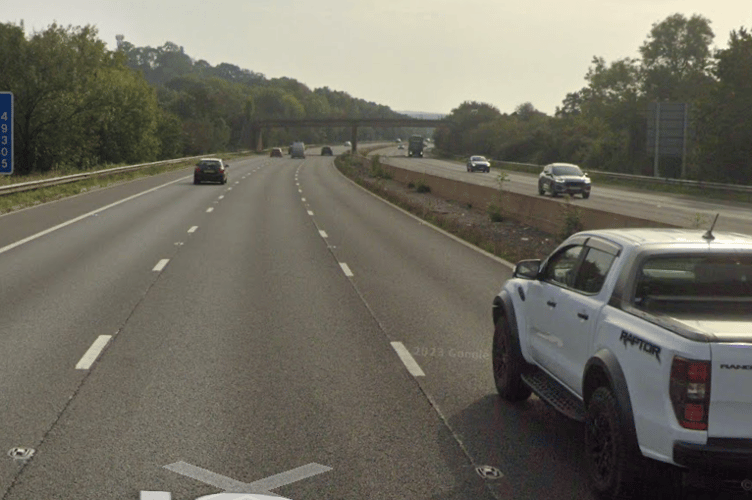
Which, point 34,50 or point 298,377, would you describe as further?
point 34,50

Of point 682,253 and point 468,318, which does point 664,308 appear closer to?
point 682,253

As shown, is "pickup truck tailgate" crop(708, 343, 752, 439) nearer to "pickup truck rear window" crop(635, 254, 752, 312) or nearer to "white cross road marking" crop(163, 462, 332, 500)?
"pickup truck rear window" crop(635, 254, 752, 312)

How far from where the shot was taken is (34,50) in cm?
6806

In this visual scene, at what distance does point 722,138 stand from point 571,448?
182 ft

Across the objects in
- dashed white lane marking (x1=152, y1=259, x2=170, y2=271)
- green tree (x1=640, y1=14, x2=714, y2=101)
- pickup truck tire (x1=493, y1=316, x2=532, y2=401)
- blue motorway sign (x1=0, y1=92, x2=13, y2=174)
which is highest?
green tree (x1=640, y1=14, x2=714, y2=101)

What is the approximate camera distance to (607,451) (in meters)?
5.91

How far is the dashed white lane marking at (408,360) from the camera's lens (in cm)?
968

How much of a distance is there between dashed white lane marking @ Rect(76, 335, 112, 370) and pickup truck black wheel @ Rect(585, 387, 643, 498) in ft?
17.6

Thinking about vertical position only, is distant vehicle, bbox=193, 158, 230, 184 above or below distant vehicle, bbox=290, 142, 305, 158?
below

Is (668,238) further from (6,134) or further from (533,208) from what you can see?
Answer: (533,208)

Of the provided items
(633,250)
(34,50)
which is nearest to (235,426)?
(633,250)

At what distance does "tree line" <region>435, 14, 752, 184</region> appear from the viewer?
5838cm

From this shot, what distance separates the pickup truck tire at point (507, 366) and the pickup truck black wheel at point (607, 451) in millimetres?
1888

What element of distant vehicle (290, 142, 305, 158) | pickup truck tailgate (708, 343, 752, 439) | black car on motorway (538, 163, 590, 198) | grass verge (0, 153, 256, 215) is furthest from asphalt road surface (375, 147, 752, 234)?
distant vehicle (290, 142, 305, 158)
